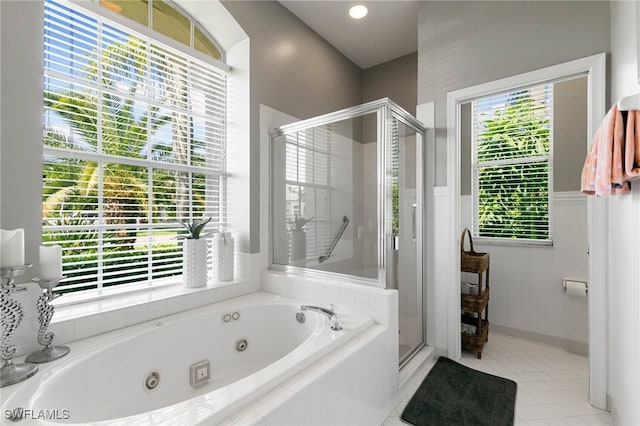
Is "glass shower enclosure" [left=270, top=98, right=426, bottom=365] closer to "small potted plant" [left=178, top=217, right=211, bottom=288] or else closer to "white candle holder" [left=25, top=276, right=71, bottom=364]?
"small potted plant" [left=178, top=217, right=211, bottom=288]

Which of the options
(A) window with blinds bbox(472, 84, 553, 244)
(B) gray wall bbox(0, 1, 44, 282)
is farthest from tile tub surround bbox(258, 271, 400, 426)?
(A) window with blinds bbox(472, 84, 553, 244)

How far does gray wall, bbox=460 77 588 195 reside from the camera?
101 inches

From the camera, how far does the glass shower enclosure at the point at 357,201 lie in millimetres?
1955

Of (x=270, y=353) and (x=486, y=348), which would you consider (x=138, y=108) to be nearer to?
(x=270, y=353)

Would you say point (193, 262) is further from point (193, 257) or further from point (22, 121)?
point (22, 121)

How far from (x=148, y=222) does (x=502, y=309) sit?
315 cm

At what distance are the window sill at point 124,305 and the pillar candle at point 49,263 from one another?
0.26 meters

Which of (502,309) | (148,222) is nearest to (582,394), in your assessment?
(502,309)

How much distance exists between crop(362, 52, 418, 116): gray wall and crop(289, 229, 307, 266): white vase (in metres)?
1.98

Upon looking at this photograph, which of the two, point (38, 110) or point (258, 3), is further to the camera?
point (258, 3)

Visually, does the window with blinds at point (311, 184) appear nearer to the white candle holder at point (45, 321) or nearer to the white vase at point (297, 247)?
the white vase at point (297, 247)

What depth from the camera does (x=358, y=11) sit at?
106 inches

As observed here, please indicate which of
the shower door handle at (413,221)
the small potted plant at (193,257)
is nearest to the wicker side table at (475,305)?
the shower door handle at (413,221)

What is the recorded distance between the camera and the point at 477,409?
69.4 inches
